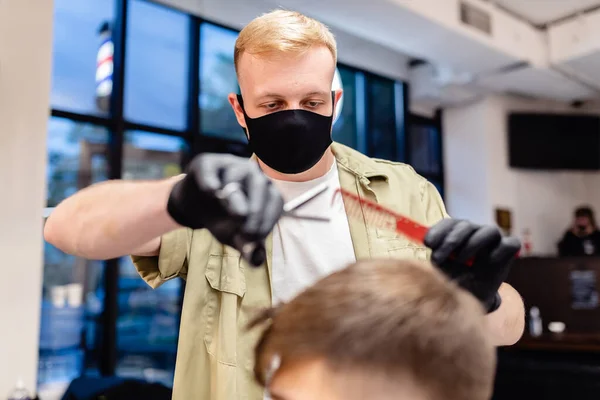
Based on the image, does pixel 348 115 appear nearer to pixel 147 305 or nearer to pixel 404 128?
pixel 404 128

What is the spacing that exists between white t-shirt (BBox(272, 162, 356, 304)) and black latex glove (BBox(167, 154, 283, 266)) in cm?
46

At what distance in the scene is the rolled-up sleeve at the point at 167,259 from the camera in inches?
48.8

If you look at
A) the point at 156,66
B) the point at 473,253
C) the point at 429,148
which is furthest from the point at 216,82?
the point at 473,253

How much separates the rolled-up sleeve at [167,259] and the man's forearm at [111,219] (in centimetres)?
15

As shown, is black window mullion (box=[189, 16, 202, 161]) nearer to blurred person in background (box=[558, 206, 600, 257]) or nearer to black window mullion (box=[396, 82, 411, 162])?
black window mullion (box=[396, 82, 411, 162])

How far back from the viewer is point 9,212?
2.78m

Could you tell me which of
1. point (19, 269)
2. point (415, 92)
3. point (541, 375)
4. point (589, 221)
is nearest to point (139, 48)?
point (19, 269)

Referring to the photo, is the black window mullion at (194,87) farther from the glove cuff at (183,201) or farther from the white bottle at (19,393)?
the glove cuff at (183,201)

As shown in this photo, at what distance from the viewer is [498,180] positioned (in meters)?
6.60

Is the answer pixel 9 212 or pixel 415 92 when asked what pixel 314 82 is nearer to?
pixel 9 212

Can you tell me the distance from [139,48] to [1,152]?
6.82ft

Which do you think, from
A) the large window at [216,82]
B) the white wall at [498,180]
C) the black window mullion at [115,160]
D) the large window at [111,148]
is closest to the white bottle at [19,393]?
the large window at [111,148]

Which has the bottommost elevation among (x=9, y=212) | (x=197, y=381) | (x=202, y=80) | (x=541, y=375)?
(x=541, y=375)

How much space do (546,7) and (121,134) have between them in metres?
4.06
